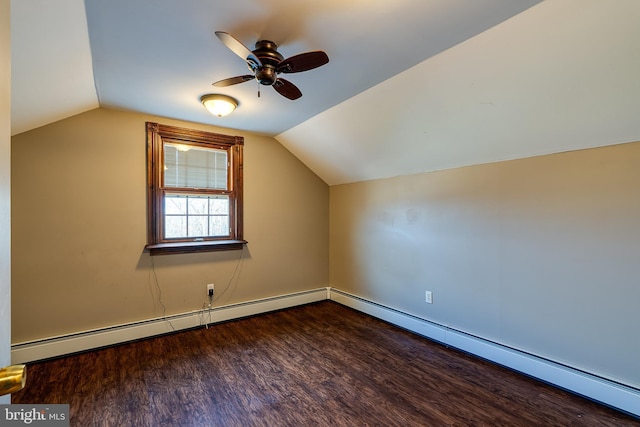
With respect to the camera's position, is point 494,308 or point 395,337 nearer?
point 494,308

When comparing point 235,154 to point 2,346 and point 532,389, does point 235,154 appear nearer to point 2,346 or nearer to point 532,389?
point 2,346

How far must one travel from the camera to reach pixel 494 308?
8.64 ft

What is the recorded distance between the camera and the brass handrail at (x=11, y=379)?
0.61 meters

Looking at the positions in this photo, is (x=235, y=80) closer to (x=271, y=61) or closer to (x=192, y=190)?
(x=271, y=61)

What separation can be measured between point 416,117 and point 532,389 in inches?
93.2

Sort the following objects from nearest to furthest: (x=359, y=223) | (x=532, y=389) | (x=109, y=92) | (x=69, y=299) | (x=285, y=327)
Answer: (x=532, y=389) → (x=109, y=92) → (x=69, y=299) → (x=285, y=327) → (x=359, y=223)

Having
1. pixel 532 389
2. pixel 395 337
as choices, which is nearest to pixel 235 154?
pixel 395 337

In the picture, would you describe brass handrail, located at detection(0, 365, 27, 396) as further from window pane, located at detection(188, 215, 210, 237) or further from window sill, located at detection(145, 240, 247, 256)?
window pane, located at detection(188, 215, 210, 237)

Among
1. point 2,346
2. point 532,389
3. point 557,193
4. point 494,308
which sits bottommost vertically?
point 532,389

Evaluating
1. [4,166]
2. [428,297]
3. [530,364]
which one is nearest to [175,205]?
[4,166]

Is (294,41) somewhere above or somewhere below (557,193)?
above

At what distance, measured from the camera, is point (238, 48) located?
5.44 feet

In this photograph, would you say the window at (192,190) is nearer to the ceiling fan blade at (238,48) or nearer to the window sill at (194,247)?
the window sill at (194,247)

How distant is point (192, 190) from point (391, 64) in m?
2.57
